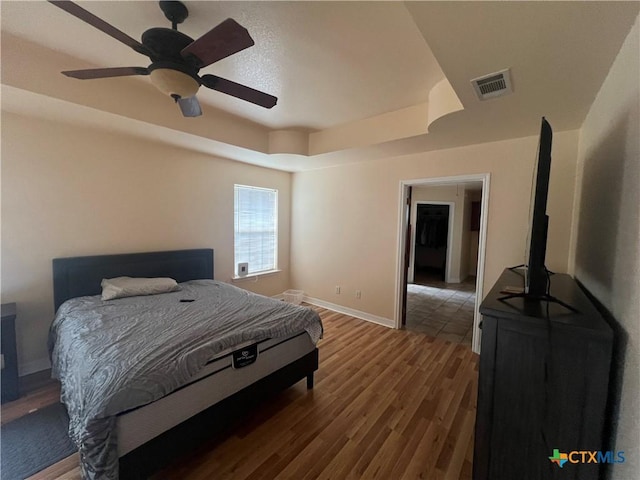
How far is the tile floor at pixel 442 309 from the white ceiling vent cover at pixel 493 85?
286 cm

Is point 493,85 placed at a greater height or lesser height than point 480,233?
greater

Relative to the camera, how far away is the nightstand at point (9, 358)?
2.09 metres

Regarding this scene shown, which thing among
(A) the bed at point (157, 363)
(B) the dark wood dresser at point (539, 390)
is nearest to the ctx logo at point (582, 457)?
(B) the dark wood dresser at point (539, 390)

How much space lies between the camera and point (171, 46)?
151 cm

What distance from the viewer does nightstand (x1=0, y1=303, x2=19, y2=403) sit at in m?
2.09

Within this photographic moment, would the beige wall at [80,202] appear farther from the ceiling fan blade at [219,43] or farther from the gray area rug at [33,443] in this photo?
the ceiling fan blade at [219,43]

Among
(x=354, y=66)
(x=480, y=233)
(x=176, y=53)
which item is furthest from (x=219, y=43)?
(x=480, y=233)

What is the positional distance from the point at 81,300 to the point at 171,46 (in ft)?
8.24

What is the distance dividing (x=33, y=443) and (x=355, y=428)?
7.28 feet

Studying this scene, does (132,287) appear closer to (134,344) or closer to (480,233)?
(134,344)

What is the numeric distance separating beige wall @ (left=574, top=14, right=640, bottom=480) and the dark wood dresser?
9 centimetres

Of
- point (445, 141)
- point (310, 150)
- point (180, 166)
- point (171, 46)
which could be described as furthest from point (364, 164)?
point (171, 46)

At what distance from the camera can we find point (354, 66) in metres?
2.09

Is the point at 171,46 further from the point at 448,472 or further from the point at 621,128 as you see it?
the point at 448,472
